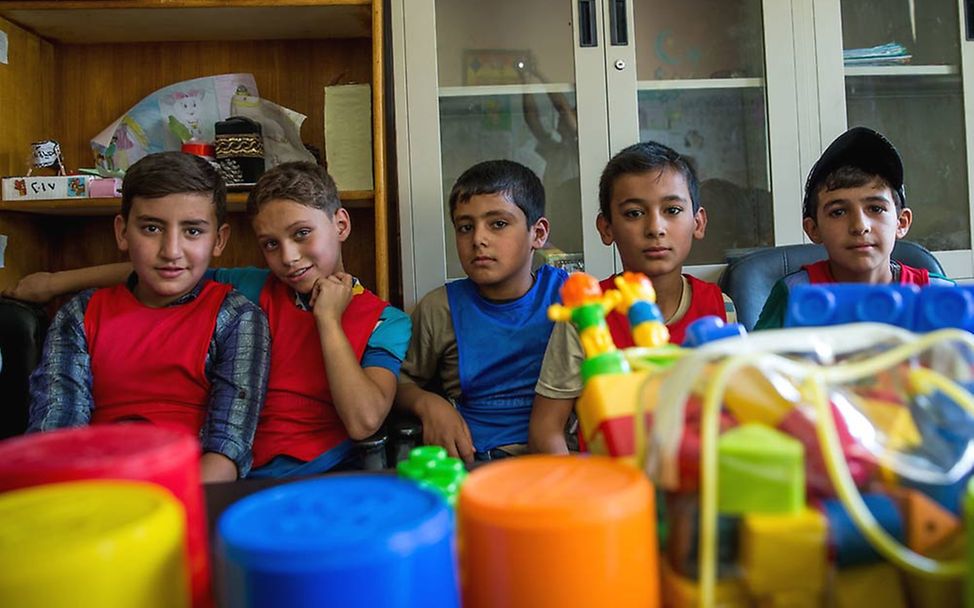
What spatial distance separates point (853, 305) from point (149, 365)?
1.03m

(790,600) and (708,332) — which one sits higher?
(708,332)

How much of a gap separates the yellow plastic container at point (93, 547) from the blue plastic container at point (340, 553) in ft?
0.09

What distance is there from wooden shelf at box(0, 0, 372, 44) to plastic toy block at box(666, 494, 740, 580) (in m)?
1.38

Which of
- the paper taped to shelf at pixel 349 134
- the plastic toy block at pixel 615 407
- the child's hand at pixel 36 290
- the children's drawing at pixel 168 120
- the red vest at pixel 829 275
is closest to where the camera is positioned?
the plastic toy block at pixel 615 407

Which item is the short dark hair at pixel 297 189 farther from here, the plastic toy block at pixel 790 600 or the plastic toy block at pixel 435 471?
the plastic toy block at pixel 790 600

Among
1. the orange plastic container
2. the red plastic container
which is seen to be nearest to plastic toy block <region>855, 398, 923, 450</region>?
the orange plastic container

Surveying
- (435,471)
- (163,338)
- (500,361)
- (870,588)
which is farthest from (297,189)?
(870,588)

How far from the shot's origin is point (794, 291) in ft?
1.45

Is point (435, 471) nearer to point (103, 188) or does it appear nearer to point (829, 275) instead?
point (829, 275)

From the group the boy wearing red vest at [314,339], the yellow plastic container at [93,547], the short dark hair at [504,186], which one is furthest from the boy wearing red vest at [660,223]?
the yellow plastic container at [93,547]

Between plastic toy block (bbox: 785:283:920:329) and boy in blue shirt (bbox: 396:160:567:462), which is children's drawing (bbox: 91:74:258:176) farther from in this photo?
plastic toy block (bbox: 785:283:920:329)

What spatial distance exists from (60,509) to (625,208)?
3.62 feet

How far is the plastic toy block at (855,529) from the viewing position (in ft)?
0.98

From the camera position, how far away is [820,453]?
0.31 meters
